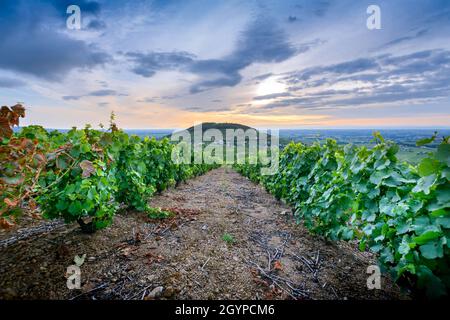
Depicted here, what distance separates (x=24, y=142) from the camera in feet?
5.99

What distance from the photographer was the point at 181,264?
3.61 metres

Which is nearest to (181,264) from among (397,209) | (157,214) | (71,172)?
(71,172)

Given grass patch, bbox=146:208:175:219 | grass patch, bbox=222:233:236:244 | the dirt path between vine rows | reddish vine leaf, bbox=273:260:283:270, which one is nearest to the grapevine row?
grass patch, bbox=146:208:175:219

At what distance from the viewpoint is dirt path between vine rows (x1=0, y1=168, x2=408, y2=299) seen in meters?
3.01

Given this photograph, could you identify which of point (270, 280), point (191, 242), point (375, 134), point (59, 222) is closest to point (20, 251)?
point (59, 222)

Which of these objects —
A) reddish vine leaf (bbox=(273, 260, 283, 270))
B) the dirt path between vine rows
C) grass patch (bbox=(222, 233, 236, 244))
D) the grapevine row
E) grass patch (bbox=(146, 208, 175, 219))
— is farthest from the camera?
grass patch (bbox=(146, 208, 175, 219))

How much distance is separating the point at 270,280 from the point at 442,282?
76.6 inches

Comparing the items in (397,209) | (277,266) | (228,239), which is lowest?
(277,266)

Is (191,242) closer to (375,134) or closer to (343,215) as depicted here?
(343,215)

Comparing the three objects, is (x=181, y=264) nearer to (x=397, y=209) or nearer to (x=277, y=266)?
(x=277, y=266)

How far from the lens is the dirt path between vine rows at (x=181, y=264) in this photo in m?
3.01

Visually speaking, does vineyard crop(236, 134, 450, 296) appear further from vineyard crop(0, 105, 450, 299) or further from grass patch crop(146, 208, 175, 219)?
grass patch crop(146, 208, 175, 219)

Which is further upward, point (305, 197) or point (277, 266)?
point (305, 197)

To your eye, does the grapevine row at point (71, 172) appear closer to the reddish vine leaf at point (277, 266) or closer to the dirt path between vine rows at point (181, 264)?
the dirt path between vine rows at point (181, 264)
